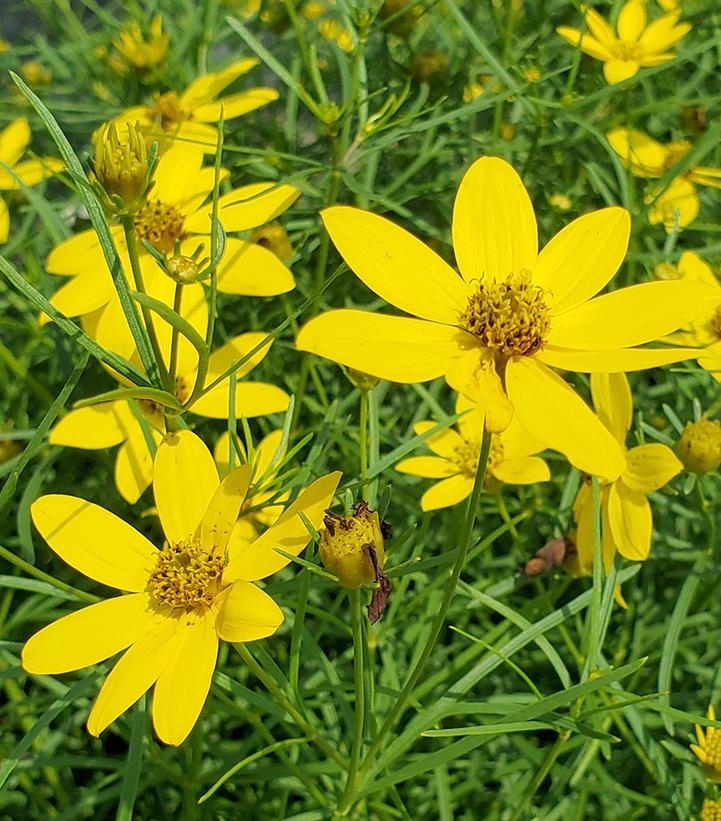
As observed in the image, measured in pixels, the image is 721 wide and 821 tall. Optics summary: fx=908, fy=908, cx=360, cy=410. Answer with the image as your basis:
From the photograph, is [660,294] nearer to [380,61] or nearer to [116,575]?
[116,575]

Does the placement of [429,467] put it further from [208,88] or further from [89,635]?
[208,88]

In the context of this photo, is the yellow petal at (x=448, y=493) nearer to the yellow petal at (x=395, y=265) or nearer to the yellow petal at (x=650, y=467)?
the yellow petal at (x=650, y=467)

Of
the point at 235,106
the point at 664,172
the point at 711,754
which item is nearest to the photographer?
the point at 711,754

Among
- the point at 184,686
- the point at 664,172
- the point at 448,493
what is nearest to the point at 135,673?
the point at 184,686

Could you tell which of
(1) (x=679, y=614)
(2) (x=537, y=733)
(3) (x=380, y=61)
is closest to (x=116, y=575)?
(1) (x=679, y=614)

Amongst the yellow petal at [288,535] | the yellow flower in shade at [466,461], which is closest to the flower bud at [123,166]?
the yellow petal at [288,535]

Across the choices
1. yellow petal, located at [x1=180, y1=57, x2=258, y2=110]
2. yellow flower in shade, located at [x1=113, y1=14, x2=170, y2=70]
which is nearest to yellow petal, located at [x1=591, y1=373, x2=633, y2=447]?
yellow petal, located at [x1=180, y1=57, x2=258, y2=110]
